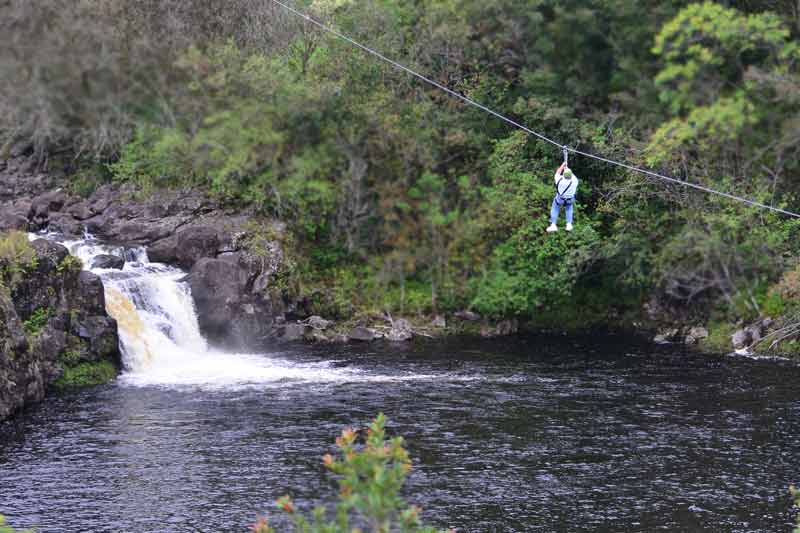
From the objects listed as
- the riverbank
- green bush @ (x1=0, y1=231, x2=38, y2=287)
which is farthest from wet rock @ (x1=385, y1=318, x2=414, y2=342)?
green bush @ (x1=0, y1=231, x2=38, y2=287)

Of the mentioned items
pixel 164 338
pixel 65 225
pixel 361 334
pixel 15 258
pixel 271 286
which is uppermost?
pixel 65 225

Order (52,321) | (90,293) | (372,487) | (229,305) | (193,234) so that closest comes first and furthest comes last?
(372,487) < (52,321) < (90,293) < (229,305) < (193,234)

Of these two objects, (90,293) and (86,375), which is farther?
(90,293)

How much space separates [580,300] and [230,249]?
53.6 ft

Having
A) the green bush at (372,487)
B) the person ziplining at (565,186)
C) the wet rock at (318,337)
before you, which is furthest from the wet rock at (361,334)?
the green bush at (372,487)

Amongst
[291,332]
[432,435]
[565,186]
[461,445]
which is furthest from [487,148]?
[461,445]

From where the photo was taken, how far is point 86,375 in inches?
1292

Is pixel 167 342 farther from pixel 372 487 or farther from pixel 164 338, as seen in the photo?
pixel 372 487

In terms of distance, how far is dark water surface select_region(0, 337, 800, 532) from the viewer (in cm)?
2059

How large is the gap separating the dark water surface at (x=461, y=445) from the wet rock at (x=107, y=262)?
7.94 meters

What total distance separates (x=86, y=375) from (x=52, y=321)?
2.26 metres

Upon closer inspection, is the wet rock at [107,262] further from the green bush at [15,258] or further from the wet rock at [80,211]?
the green bush at [15,258]

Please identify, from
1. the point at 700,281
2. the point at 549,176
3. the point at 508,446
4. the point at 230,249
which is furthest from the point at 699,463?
the point at 230,249

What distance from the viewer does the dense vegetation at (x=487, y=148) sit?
1457 inches
